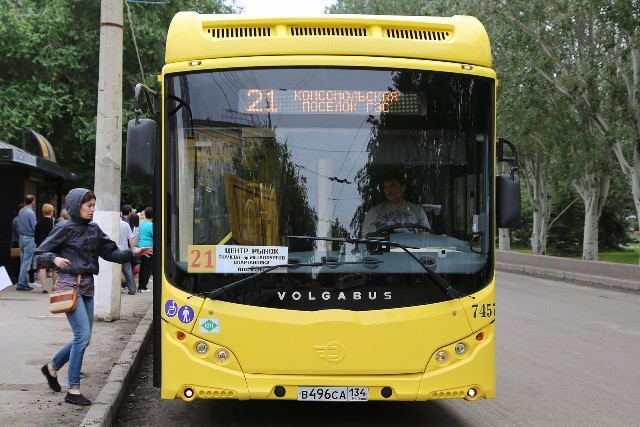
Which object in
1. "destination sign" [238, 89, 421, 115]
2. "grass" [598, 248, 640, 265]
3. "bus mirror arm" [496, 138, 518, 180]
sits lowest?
"grass" [598, 248, 640, 265]

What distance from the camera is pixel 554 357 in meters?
11.7

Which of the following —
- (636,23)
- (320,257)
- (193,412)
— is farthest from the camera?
(636,23)

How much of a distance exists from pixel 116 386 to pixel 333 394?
2.37 metres

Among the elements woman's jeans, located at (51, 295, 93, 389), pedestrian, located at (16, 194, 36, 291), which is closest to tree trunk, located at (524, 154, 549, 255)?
pedestrian, located at (16, 194, 36, 291)

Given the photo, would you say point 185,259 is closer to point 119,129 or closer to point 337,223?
point 337,223

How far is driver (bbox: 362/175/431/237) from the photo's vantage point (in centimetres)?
682

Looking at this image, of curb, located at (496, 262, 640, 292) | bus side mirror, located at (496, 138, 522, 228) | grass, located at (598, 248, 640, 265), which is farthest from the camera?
grass, located at (598, 248, 640, 265)

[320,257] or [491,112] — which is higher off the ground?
[491,112]

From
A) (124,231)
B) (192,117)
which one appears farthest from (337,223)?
(124,231)

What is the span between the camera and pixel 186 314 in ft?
22.3

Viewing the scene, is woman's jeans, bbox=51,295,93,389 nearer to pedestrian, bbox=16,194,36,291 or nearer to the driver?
the driver

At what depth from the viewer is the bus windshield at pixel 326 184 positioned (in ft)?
22.2

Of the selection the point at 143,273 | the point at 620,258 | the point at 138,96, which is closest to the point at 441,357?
the point at 138,96

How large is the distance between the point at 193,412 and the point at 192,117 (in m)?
2.66
